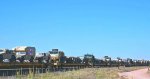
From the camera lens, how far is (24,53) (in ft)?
202

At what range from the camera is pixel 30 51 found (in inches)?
2571

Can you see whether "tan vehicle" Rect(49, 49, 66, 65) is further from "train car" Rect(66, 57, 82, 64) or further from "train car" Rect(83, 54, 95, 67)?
"train car" Rect(83, 54, 95, 67)

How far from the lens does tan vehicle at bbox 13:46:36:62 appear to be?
186 ft

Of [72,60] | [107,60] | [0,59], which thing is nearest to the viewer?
[0,59]

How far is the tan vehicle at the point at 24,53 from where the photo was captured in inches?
2229

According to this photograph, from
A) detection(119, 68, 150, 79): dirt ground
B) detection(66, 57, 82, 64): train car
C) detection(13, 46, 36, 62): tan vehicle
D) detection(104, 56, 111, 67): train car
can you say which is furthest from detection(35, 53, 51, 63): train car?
detection(104, 56, 111, 67): train car

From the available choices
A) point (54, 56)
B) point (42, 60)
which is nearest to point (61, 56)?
point (54, 56)

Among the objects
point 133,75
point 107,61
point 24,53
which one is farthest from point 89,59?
point 133,75

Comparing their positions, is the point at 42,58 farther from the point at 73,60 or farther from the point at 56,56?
the point at 73,60

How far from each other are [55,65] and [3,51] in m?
9.54

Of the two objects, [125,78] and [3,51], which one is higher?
[3,51]

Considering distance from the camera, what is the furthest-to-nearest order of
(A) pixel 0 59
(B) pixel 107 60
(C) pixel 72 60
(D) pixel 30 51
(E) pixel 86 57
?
(B) pixel 107 60 < (E) pixel 86 57 < (C) pixel 72 60 < (D) pixel 30 51 < (A) pixel 0 59

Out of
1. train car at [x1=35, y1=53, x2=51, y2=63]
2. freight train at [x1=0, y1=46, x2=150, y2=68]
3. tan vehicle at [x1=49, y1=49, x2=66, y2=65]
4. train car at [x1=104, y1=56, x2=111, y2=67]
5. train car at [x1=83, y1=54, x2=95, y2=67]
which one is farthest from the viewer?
train car at [x1=104, y1=56, x2=111, y2=67]

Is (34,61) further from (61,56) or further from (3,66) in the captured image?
(3,66)
